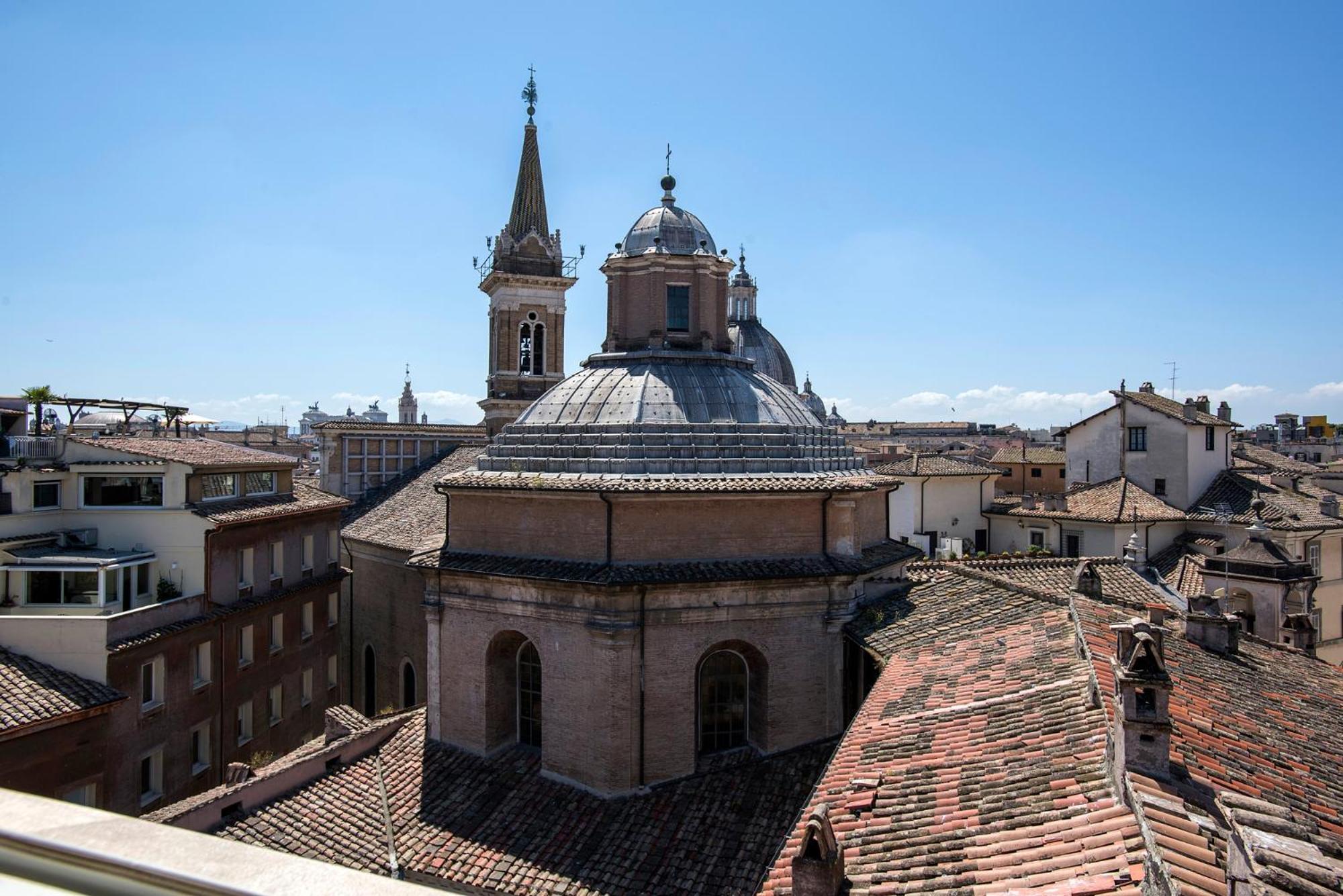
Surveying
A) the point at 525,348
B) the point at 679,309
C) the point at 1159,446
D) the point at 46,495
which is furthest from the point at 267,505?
the point at 1159,446

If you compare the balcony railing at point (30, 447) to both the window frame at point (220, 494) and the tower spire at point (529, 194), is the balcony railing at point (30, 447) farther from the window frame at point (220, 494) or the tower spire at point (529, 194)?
the tower spire at point (529, 194)

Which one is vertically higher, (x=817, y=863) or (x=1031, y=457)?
(x=1031, y=457)

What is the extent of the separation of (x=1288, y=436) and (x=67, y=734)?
9346cm

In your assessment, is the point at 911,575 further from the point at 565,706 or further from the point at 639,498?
the point at 565,706

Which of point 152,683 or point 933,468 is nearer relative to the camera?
point 152,683

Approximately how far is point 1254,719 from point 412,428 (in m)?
31.5

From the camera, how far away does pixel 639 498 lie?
14.5 m

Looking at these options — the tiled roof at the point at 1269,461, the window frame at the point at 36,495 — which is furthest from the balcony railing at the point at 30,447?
the tiled roof at the point at 1269,461

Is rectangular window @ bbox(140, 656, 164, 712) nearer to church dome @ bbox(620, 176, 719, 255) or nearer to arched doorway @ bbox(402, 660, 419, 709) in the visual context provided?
arched doorway @ bbox(402, 660, 419, 709)

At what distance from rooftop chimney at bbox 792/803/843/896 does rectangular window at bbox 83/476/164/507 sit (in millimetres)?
20063

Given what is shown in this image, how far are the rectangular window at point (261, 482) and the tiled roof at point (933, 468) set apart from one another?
24574 mm

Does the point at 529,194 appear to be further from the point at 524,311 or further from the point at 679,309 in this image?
the point at 679,309

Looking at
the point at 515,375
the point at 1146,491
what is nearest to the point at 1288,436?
the point at 1146,491

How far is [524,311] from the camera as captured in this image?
38000mm
